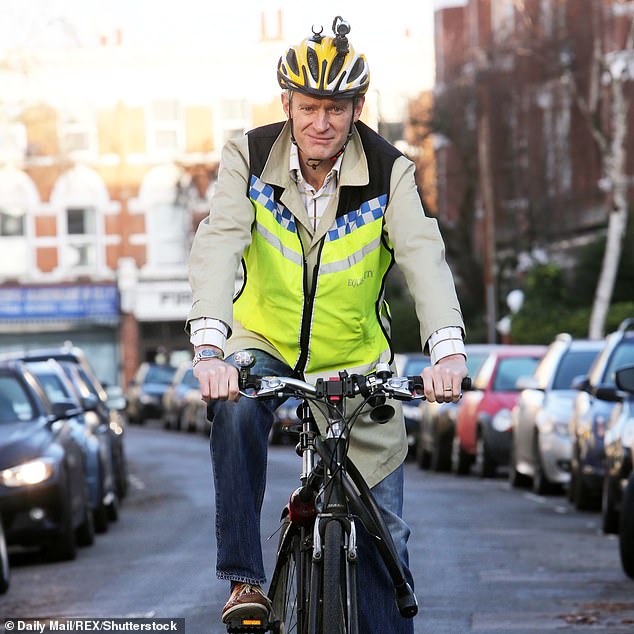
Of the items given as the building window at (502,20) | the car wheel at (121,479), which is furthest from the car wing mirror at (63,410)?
the building window at (502,20)

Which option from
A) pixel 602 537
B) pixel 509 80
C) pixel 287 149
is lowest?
pixel 602 537

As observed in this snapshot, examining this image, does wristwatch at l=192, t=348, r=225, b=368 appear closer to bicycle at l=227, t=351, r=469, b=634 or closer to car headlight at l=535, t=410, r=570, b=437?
bicycle at l=227, t=351, r=469, b=634

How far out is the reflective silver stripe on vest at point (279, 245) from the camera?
5.80 metres

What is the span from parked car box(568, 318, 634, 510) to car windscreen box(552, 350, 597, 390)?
2.20m

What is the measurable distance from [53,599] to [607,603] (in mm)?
3026

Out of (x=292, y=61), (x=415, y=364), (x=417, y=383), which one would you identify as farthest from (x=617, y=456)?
(x=415, y=364)

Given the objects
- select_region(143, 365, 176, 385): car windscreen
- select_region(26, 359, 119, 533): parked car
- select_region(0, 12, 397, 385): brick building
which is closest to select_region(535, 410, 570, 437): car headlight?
select_region(26, 359, 119, 533): parked car

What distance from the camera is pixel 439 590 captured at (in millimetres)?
10633

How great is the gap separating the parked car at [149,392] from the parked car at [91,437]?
3236cm

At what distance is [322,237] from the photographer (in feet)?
19.1

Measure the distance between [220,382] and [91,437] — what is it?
1106cm

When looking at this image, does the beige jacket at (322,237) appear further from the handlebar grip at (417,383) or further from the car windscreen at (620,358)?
the car windscreen at (620,358)

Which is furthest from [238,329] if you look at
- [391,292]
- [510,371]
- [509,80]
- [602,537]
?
[391,292]

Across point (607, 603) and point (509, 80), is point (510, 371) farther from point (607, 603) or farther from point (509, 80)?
point (509, 80)
